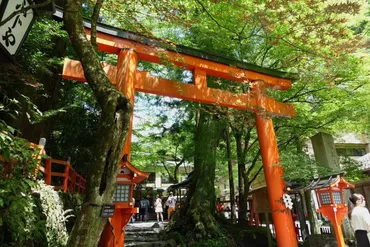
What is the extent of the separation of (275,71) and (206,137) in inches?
134

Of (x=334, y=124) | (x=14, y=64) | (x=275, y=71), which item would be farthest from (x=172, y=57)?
(x=334, y=124)

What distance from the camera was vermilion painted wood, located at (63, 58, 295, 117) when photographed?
598 cm

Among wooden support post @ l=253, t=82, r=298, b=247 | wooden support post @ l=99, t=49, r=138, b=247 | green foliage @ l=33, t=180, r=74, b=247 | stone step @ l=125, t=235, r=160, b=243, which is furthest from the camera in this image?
stone step @ l=125, t=235, r=160, b=243

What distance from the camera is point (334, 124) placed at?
8.58 meters

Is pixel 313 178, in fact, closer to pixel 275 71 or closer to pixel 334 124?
pixel 334 124

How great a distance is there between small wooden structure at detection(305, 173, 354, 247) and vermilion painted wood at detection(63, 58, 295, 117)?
8.06 ft

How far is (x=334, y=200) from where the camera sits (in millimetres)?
6258

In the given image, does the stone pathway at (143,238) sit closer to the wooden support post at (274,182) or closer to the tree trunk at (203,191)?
the tree trunk at (203,191)

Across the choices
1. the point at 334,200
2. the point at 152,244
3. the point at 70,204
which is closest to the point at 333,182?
the point at 334,200

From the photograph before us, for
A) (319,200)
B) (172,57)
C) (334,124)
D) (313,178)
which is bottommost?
(319,200)

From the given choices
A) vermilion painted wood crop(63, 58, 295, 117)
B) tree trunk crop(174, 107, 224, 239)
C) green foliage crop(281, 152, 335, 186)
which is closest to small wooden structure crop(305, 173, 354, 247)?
green foliage crop(281, 152, 335, 186)

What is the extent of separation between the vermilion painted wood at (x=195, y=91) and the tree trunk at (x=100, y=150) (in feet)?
10.3

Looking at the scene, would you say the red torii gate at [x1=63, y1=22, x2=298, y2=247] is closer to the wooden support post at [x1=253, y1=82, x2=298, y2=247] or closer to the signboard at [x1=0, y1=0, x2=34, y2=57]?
the wooden support post at [x1=253, y1=82, x2=298, y2=247]

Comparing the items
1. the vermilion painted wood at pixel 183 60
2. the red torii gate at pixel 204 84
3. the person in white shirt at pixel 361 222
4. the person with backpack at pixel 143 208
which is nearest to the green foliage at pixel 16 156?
the red torii gate at pixel 204 84
